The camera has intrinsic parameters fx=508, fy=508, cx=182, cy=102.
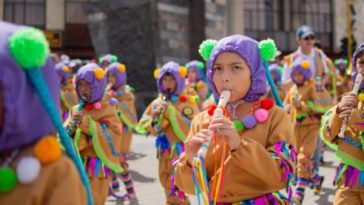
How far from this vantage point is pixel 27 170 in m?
1.66

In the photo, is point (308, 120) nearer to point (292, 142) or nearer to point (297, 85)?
point (297, 85)

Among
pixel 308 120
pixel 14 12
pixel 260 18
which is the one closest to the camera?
pixel 308 120

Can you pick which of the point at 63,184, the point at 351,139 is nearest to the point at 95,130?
the point at 351,139

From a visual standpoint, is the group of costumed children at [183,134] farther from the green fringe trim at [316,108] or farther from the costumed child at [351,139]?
the green fringe trim at [316,108]

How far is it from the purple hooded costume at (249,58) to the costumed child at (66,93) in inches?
241

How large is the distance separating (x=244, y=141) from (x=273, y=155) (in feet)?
0.72

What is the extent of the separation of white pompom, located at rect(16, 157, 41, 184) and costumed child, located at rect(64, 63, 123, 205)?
2.99m

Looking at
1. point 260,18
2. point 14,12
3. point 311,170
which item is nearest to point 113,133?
point 311,170

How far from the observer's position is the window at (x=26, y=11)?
26062 mm

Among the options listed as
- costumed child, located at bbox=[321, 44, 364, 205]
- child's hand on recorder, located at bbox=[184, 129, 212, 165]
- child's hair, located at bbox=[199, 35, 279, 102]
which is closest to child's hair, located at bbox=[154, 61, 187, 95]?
costumed child, located at bbox=[321, 44, 364, 205]

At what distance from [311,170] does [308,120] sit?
852 millimetres

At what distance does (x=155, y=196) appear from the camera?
681cm

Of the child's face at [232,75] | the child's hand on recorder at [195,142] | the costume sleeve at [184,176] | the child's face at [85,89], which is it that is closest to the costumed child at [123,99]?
the child's face at [85,89]

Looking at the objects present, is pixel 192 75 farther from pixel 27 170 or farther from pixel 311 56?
pixel 27 170
